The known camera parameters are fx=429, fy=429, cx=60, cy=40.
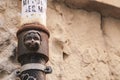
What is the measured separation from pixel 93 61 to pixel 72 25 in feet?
0.44

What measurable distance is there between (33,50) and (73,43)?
1.40ft

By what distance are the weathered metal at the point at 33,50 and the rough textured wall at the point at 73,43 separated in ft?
0.83

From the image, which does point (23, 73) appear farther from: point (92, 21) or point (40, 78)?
point (92, 21)

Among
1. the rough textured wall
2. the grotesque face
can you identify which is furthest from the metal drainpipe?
the rough textured wall

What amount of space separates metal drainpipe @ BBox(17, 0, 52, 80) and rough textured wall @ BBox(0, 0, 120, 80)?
256 mm

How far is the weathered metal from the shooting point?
91 centimetres

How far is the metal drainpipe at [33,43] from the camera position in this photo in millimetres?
911

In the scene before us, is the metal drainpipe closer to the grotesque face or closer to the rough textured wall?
the grotesque face

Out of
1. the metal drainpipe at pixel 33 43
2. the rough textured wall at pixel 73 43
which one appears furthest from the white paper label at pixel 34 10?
the rough textured wall at pixel 73 43

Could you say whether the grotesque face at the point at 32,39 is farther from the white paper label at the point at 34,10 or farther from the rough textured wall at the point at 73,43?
the rough textured wall at the point at 73,43

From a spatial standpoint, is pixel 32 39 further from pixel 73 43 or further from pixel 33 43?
pixel 73 43

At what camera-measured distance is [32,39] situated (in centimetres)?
95

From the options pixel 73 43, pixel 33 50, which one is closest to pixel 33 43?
pixel 33 50

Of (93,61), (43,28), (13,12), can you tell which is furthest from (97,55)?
(43,28)
